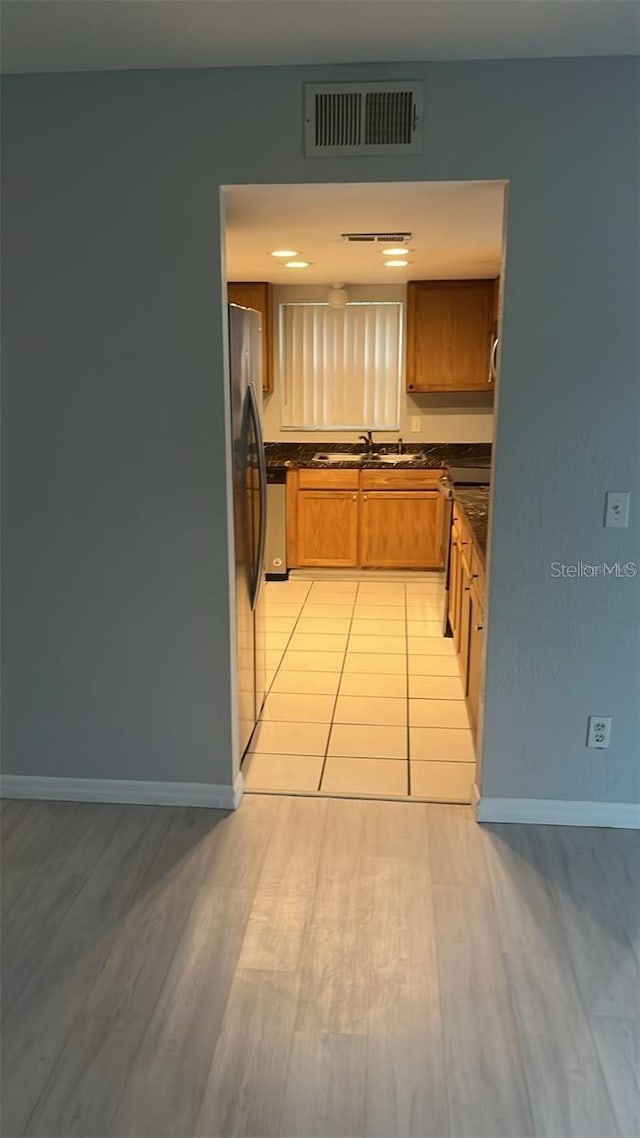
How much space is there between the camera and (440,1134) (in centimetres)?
168

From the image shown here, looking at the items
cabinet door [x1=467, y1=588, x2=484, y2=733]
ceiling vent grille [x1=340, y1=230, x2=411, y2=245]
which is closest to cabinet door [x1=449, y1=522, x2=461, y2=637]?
cabinet door [x1=467, y1=588, x2=484, y2=733]

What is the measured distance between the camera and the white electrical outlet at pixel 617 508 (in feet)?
8.50

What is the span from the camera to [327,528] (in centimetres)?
603

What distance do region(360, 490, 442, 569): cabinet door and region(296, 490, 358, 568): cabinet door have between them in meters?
0.08

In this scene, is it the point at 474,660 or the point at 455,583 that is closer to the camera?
the point at 474,660

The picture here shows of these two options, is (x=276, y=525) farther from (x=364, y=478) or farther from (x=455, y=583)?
(x=455, y=583)

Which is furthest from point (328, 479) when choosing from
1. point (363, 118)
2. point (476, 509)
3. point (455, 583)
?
point (363, 118)

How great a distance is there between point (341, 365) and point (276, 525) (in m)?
1.39

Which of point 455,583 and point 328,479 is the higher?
point 328,479

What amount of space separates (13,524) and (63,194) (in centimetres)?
110

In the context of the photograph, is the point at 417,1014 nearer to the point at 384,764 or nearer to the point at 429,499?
the point at 384,764

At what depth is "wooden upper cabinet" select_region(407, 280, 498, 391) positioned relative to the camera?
570 cm

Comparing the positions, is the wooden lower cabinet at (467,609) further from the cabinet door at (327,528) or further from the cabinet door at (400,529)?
the cabinet door at (327,528)

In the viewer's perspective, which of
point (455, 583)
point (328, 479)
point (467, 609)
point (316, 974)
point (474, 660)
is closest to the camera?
point (316, 974)
